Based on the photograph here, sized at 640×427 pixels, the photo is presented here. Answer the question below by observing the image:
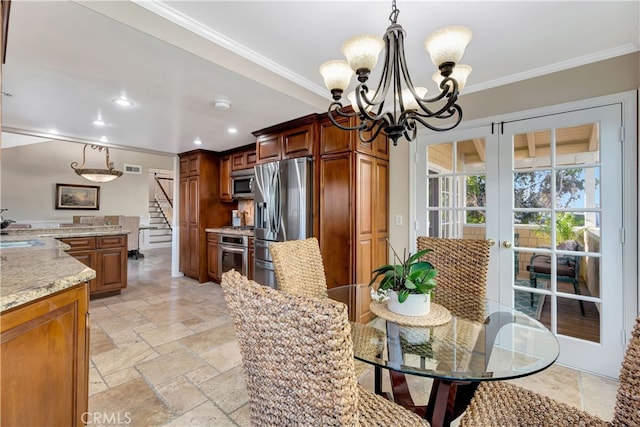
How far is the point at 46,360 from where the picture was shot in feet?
3.76

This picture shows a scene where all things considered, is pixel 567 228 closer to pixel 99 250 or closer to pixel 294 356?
pixel 294 356

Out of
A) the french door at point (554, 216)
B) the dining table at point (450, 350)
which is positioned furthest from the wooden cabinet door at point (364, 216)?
the dining table at point (450, 350)

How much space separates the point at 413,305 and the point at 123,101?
3.12 metres

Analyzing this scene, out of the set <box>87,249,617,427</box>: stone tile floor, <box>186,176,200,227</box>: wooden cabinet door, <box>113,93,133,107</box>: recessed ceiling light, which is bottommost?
<box>87,249,617,427</box>: stone tile floor

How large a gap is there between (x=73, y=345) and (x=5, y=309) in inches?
17.8

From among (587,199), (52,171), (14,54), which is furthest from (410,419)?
(52,171)

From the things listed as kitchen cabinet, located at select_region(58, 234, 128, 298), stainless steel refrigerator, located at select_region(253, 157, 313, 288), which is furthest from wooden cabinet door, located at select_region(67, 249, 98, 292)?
stainless steel refrigerator, located at select_region(253, 157, 313, 288)

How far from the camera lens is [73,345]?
4.21 ft

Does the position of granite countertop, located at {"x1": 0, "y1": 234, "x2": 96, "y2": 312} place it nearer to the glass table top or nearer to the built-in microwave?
the glass table top

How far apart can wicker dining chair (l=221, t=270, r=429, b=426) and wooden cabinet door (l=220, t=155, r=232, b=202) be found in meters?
4.29

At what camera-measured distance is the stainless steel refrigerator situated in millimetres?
3227

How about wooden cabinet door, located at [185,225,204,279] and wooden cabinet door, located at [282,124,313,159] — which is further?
wooden cabinet door, located at [185,225,204,279]

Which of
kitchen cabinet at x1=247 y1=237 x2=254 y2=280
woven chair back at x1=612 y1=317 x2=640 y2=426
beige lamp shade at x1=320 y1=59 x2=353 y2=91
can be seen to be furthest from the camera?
kitchen cabinet at x1=247 y1=237 x2=254 y2=280

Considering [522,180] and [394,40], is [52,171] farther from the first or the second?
[522,180]
